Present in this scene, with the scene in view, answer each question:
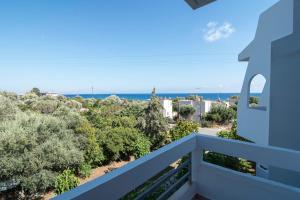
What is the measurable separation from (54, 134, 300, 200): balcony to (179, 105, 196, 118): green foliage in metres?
24.4

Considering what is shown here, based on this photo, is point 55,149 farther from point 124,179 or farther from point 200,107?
point 200,107

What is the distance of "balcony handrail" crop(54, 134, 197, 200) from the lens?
818mm

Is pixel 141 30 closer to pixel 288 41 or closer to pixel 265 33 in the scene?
pixel 265 33

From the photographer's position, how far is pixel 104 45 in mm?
25047

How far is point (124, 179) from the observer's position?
1012 mm

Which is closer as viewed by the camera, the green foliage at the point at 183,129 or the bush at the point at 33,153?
the bush at the point at 33,153

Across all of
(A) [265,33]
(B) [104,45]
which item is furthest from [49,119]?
(B) [104,45]

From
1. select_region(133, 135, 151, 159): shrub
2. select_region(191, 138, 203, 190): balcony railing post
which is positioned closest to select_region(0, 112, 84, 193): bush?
select_region(133, 135, 151, 159): shrub

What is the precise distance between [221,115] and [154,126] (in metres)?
12.3

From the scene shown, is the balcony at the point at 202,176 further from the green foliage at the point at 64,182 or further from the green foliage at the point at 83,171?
the green foliage at the point at 83,171

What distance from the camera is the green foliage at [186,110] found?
85.4ft

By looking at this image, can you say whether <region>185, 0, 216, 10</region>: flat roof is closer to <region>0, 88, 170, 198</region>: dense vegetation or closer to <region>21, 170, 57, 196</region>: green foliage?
<region>0, 88, 170, 198</region>: dense vegetation

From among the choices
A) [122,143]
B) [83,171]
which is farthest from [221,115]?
[83,171]

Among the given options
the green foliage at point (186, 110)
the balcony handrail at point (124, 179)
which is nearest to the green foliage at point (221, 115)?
the green foliage at point (186, 110)
